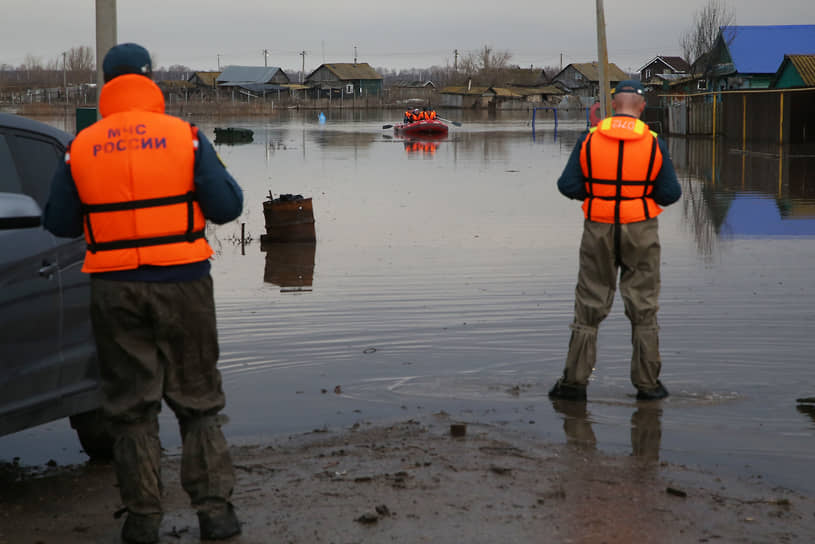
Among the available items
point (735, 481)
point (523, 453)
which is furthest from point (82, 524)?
point (735, 481)

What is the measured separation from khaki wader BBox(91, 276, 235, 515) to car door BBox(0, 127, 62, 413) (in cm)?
67

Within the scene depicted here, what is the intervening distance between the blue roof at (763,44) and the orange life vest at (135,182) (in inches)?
2357

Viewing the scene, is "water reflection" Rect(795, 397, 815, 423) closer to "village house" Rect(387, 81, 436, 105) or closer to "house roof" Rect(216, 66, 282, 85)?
"village house" Rect(387, 81, 436, 105)

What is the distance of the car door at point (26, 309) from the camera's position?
4766 mm

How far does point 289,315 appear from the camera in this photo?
397 inches

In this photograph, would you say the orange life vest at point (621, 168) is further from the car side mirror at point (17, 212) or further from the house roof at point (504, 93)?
the house roof at point (504, 93)

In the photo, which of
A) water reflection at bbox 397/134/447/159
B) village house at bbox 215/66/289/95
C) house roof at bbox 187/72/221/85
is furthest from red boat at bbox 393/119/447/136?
house roof at bbox 187/72/221/85

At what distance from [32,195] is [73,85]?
15493 cm

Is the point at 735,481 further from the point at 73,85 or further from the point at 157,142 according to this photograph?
the point at 73,85

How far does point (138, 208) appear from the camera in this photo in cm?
417

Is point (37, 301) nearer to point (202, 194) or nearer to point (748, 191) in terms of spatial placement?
point (202, 194)

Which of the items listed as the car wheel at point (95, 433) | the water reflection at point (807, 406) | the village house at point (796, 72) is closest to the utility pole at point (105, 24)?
the car wheel at point (95, 433)

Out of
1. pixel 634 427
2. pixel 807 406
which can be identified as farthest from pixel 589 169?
pixel 807 406

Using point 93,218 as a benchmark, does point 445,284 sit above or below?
below
